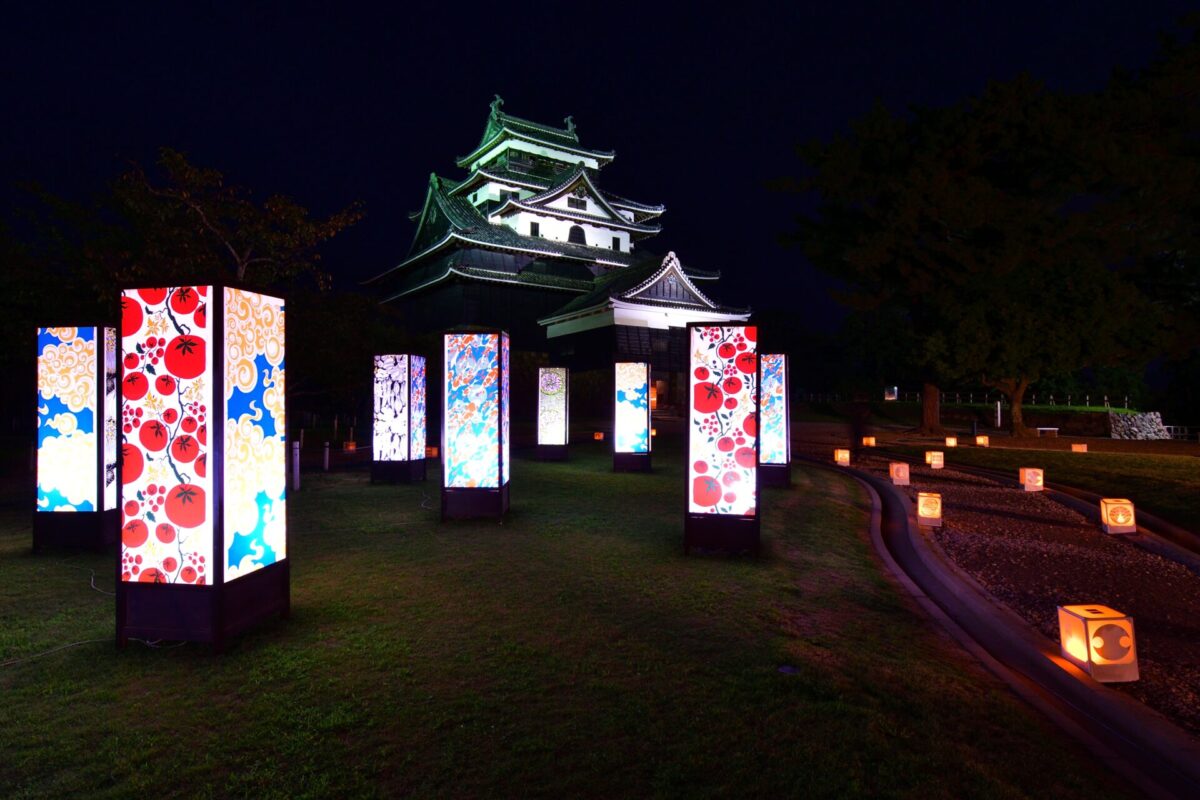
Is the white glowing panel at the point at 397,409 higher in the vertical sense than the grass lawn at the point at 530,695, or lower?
higher

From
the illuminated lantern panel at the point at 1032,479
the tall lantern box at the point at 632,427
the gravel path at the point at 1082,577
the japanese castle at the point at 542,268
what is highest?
the japanese castle at the point at 542,268

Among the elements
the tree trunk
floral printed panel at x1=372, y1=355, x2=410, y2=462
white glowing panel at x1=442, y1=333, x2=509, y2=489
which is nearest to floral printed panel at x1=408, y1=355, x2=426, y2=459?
floral printed panel at x1=372, y1=355, x2=410, y2=462

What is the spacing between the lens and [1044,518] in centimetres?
930

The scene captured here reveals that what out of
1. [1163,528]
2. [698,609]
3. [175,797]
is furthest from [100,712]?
[1163,528]

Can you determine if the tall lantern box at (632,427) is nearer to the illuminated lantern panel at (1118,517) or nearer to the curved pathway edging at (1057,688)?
the curved pathway edging at (1057,688)

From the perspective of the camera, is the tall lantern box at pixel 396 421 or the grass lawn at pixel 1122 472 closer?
the grass lawn at pixel 1122 472

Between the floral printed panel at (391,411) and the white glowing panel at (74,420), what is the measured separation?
5.69 meters

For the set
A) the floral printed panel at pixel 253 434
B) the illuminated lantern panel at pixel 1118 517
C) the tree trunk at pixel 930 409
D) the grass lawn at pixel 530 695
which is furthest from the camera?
the tree trunk at pixel 930 409

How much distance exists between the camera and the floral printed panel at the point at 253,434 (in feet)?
13.5

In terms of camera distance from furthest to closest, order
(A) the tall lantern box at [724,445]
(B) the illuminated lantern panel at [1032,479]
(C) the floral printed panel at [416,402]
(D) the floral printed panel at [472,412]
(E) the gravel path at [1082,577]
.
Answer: (C) the floral printed panel at [416,402] < (B) the illuminated lantern panel at [1032,479] < (D) the floral printed panel at [472,412] < (A) the tall lantern box at [724,445] < (E) the gravel path at [1082,577]

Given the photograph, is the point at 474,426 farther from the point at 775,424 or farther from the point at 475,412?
the point at 775,424

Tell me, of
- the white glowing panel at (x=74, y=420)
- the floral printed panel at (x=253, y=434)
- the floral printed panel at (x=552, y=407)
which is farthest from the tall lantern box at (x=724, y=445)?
the floral printed panel at (x=552, y=407)

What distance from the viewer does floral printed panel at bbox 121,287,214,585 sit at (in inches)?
159

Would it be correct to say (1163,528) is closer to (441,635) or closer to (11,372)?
(441,635)
